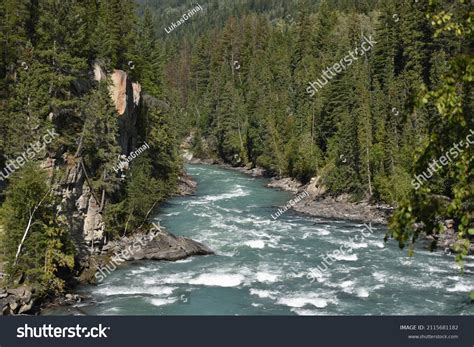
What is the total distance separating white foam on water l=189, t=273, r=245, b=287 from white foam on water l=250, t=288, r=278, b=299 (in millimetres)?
1418

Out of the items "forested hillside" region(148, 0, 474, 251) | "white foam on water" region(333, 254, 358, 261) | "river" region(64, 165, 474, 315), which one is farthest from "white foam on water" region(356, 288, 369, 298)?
"forested hillside" region(148, 0, 474, 251)

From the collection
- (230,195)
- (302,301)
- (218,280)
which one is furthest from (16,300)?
(230,195)

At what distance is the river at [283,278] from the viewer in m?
26.1

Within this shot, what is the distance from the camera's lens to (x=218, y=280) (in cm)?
3039

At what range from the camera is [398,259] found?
34.3 metres

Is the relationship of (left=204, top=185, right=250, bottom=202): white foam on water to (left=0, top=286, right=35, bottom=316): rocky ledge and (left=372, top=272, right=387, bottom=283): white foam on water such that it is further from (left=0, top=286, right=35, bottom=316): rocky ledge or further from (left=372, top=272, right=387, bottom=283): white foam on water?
(left=0, top=286, right=35, bottom=316): rocky ledge

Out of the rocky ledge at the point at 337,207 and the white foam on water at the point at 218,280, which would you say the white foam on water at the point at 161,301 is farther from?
the rocky ledge at the point at 337,207

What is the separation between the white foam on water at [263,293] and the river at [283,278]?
51 millimetres

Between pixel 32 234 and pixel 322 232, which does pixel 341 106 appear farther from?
pixel 32 234

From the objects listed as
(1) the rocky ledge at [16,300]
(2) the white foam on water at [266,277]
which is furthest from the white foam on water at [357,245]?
(1) the rocky ledge at [16,300]

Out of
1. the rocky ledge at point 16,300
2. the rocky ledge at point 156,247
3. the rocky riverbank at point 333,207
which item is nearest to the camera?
the rocky ledge at point 16,300

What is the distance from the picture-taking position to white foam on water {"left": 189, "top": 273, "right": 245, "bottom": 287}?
2977cm
